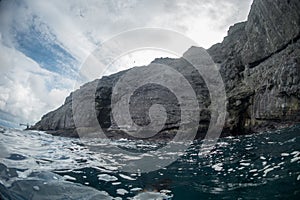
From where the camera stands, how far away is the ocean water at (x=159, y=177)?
6.86 m

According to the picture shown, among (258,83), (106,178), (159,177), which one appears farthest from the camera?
(258,83)

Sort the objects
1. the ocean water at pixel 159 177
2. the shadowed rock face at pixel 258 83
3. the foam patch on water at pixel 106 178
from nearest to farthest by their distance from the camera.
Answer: the ocean water at pixel 159 177
the foam patch on water at pixel 106 178
the shadowed rock face at pixel 258 83

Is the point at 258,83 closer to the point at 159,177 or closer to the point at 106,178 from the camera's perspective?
the point at 159,177

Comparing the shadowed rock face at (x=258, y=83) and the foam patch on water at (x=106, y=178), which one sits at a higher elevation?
the shadowed rock face at (x=258, y=83)

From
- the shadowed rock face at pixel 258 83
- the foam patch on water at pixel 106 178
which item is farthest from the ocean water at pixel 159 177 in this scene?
the shadowed rock face at pixel 258 83

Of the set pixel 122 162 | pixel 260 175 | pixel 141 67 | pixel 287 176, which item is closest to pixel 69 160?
pixel 122 162

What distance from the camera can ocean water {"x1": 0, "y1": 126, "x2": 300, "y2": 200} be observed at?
686 centimetres

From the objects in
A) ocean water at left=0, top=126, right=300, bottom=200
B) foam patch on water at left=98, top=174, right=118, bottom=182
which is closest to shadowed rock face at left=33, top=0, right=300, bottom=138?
ocean water at left=0, top=126, right=300, bottom=200

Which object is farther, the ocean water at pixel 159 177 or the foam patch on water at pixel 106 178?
the foam patch on water at pixel 106 178

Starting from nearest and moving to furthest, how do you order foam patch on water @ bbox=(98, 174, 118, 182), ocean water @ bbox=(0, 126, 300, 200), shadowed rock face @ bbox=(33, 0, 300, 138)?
1. ocean water @ bbox=(0, 126, 300, 200)
2. foam patch on water @ bbox=(98, 174, 118, 182)
3. shadowed rock face @ bbox=(33, 0, 300, 138)

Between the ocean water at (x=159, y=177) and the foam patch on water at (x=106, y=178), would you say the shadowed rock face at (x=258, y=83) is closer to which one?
the ocean water at (x=159, y=177)

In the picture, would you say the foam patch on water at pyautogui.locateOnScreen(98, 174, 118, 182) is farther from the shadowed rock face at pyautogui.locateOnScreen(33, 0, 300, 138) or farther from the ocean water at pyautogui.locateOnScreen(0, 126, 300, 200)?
the shadowed rock face at pyautogui.locateOnScreen(33, 0, 300, 138)

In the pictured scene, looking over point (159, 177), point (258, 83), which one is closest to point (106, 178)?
point (159, 177)

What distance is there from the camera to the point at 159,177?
29.9 ft
